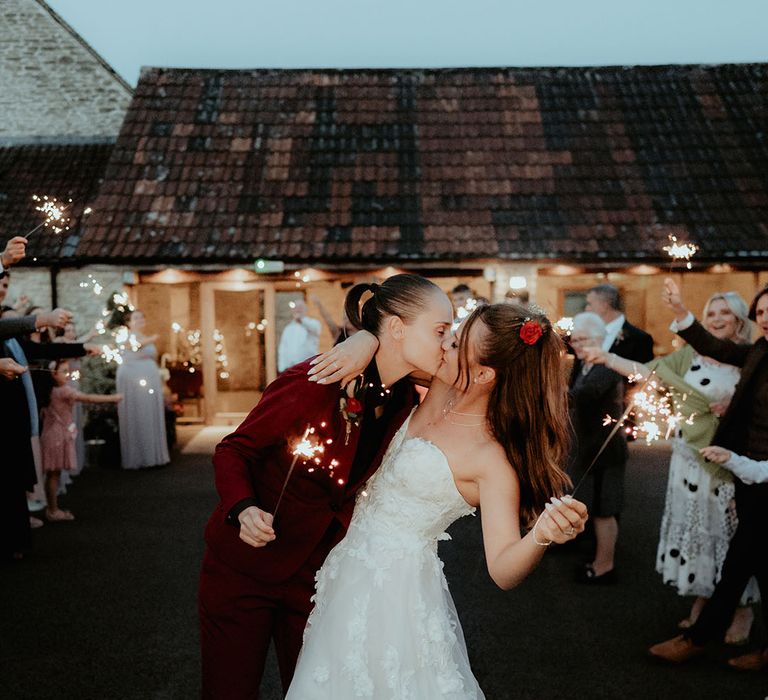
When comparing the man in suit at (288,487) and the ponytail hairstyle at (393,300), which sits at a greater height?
the ponytail hairstyle at (393,300)

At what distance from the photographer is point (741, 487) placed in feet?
13.6

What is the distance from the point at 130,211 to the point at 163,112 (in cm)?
239

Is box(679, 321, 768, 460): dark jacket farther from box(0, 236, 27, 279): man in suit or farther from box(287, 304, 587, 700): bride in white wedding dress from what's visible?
box(0, 236, 27, 279): man in suit

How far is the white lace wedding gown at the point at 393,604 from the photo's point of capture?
232 centimetres

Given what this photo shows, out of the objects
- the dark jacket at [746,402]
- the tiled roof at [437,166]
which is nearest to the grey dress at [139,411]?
the tiled roof at [437,166]

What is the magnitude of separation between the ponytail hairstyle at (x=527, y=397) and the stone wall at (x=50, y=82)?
50.2ft

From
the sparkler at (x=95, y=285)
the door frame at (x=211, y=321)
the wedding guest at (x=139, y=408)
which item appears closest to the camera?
the sparkler at (x=95, y=285)

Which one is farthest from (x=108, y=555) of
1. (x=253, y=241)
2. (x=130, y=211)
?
(x=130, y=211)

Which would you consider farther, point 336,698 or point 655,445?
point 655,445

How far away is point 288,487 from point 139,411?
780 centimetres

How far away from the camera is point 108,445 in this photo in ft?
32.9

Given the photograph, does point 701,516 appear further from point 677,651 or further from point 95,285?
point 95,285

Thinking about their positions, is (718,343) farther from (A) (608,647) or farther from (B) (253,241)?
(B) (253,241)

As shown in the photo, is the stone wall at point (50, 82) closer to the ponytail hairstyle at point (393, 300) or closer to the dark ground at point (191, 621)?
the dark ground at point (191, 621)
